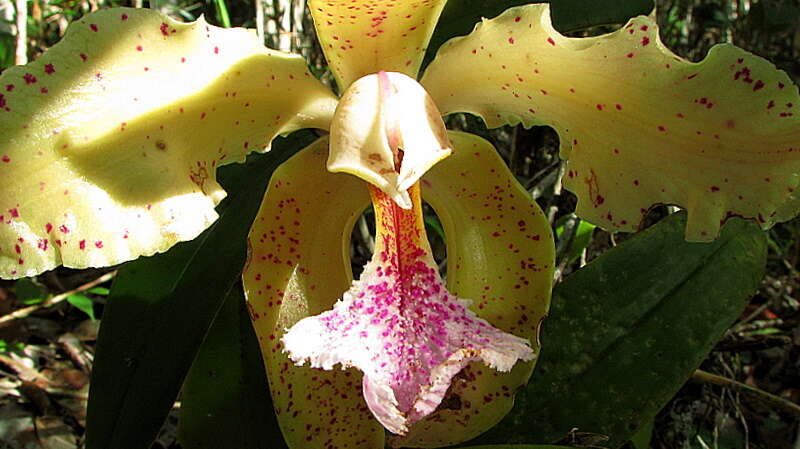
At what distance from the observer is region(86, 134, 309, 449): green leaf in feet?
3.84

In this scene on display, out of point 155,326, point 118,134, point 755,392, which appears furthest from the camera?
point 755,392

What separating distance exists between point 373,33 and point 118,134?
415mm

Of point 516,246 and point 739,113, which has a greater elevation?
point 739,113

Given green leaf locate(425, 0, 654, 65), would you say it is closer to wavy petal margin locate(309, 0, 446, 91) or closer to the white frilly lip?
wavy petal margin locate(309, 0, 446, 91)

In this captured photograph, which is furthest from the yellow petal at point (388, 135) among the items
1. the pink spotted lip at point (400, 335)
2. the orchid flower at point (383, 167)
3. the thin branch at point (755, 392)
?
the thin branch at point (755, 392)

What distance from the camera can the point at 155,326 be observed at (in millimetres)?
1224

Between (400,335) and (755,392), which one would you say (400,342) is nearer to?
(400,335)

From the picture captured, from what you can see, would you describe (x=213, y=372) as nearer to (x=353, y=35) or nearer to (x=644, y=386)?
(x=353, y=35)

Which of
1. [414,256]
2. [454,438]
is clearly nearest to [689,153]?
[414,256]

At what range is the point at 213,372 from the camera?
1.25 meters

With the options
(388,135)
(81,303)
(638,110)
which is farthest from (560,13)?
(81,303)

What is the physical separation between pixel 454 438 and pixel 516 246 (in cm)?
35

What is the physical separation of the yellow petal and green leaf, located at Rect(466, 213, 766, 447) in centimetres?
42

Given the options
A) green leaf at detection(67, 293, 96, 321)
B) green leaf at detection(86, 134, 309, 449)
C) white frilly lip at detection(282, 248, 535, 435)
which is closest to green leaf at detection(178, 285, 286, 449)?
green leaf at detection(86, 134, 309, 449)
